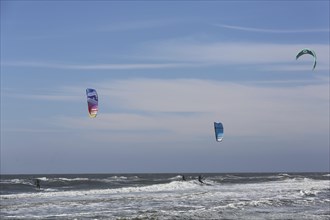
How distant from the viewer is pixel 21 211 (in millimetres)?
20375

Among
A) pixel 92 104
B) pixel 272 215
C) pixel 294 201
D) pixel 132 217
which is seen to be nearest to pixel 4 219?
pixel 132 217

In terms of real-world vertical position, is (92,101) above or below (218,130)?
above

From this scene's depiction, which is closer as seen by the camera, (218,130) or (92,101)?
(92,101)

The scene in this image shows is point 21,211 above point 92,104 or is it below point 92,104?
below

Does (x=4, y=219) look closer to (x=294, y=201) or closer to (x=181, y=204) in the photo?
(x=181, y=204)

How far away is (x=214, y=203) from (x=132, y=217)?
6.27 meters

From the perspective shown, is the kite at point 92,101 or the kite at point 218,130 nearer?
the kite at point 92,101

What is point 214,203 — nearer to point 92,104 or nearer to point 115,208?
point 115,208

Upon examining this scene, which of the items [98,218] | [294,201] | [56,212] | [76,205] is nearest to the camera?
[98,218]

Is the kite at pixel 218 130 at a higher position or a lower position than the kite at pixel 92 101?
lower

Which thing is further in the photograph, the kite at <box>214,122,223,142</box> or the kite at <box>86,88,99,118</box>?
the kite at <box>214,122,223,142</box>

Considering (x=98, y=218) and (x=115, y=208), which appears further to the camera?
(x=115, y=208)

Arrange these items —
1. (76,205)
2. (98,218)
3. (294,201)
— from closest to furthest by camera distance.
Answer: (98,218), (76,205), (294,201)

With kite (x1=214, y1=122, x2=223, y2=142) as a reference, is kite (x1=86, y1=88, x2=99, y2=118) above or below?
above
